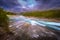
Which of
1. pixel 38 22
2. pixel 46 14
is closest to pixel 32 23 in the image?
pixel 38 22

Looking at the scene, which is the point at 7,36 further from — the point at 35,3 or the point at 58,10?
the point at 58,10

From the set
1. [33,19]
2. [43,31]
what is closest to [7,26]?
[33,19]

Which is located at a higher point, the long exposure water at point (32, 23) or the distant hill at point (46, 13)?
the distant hill at point (46, 13)

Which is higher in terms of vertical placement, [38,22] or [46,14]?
[46,14]

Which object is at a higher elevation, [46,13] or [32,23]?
[46,13]

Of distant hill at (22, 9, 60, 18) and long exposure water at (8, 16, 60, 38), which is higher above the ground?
distant hill at (22, 9, 60, 18)

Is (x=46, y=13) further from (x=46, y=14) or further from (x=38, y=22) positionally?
(x=38, y=22)

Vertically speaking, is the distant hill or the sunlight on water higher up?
the distant hill

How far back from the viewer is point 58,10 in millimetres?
1645

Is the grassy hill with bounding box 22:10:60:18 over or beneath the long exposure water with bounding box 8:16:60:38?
over

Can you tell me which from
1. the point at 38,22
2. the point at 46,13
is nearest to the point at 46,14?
the point at 46,13

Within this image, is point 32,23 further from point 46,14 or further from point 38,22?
point 46,14

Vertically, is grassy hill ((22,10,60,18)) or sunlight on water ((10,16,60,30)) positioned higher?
grassy hill ((22,10,60,18))

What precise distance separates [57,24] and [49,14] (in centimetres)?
18
